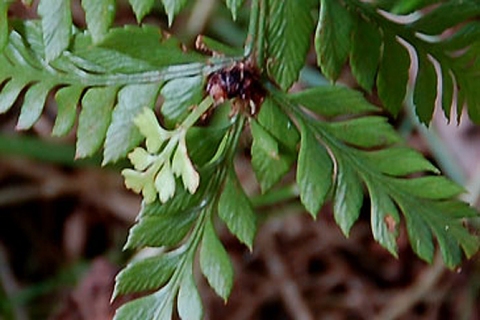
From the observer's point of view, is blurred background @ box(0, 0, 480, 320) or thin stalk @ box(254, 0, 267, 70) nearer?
thin stalk @ box(254, 0, 267, 70)

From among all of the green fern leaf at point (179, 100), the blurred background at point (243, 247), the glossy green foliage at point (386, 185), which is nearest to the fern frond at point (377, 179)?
the glossy green foliage at point (386, 185)

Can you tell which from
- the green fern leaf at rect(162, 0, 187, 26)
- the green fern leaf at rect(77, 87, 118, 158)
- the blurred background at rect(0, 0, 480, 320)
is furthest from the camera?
the blurred background at rect(0, 0, 480, 320)

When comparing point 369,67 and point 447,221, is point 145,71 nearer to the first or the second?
point 369,67

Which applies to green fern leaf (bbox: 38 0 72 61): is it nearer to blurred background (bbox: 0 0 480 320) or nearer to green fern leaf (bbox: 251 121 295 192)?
green fern leaf (bbox: 251 121 295 192)

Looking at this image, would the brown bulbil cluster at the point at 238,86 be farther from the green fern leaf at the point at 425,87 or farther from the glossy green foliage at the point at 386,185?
the green fern leaf at the point at 425,87

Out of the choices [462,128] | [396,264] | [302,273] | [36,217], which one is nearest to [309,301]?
[302,273]

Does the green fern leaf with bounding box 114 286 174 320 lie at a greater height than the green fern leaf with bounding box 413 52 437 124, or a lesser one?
lesser

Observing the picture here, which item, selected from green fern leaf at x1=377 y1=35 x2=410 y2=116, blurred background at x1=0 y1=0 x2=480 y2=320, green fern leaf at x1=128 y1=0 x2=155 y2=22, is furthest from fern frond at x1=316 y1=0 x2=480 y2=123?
blurred background at x1=0 y1=0 x2=480 y2=320

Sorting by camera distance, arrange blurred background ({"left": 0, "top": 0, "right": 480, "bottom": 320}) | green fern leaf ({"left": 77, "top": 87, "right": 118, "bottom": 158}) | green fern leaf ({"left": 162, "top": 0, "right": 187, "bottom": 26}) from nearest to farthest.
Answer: green fern leaf ({"left": 162, "top": 0, "right": 187, "bottom": 26}) < green fern leaf ({"left": 77, "top": 87, "right": 118, "bottom": 158}) < blurred background ({"left": 0, "top": 0, "right": 480, "bottom": 320})
